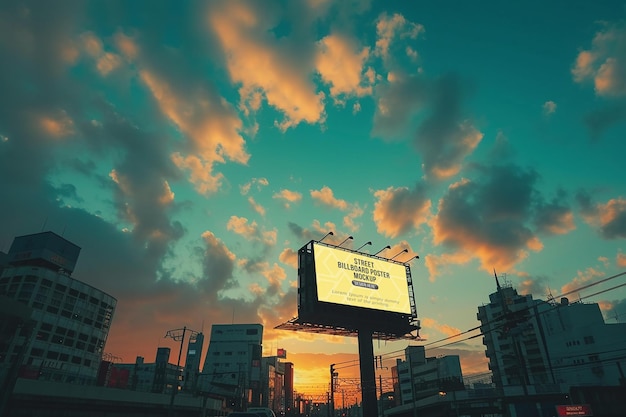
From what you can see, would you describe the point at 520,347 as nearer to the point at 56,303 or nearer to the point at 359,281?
the point at 359,281

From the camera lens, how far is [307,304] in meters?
44.8

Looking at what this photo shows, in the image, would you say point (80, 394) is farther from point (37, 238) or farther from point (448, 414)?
point (37, 238)

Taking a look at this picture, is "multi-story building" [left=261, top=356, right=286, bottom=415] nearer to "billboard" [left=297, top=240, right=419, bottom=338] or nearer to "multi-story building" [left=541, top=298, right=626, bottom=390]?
"multi-story building" [left=541, top=298, right=626, bottom=390]

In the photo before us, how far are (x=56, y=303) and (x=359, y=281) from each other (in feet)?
244

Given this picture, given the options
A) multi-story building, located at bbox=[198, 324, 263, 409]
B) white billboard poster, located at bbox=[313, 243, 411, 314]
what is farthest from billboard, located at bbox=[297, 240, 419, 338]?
multi-story building, located at bbox=[198, 324, 263, 409]

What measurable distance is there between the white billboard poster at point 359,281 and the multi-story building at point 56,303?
6550 cm

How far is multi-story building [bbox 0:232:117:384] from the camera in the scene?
78.4m

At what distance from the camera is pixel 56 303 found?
83000mm

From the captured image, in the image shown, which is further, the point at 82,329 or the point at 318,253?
the point at 82,329

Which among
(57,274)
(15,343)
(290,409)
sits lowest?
(290,409)

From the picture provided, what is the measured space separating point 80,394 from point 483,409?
4593cm

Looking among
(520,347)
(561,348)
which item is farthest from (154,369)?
(561,348)

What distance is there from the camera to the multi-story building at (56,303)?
78.4 meters

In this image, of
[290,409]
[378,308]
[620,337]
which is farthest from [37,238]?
[290,409]
